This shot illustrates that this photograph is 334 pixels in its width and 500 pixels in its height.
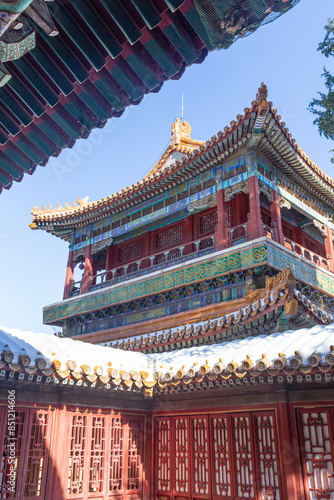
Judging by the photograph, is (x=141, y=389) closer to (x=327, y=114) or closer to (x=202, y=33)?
(x=202, y=33)

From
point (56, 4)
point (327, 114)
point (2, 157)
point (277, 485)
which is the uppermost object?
point (327, 114)

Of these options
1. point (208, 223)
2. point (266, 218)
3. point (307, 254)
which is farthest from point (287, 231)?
point (208, 223)

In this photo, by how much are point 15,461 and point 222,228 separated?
7.46m

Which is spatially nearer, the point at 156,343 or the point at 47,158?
the point at 47,158

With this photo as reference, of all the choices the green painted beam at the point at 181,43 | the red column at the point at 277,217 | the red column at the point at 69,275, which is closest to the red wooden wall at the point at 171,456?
the green painted beam at the point at 181,43

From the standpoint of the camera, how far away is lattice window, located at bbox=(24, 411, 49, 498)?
592cm

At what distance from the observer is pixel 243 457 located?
6367 mm

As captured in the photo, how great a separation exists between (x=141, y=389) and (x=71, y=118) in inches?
192

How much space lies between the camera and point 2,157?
3.39m

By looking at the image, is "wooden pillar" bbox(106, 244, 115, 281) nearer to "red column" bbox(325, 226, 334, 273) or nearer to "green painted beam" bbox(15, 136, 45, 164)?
"red column" bbox(325, 226, 334, 273)

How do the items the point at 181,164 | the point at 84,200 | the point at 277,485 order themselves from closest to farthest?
the point at 277,485 < the point at 181,164 < the point at 84,200

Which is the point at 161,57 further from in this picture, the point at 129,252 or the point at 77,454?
the point at 129,252

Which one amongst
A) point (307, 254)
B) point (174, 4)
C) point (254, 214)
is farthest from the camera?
point (307, 254)

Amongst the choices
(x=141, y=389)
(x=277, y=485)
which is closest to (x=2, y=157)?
(x=141, y=389)
